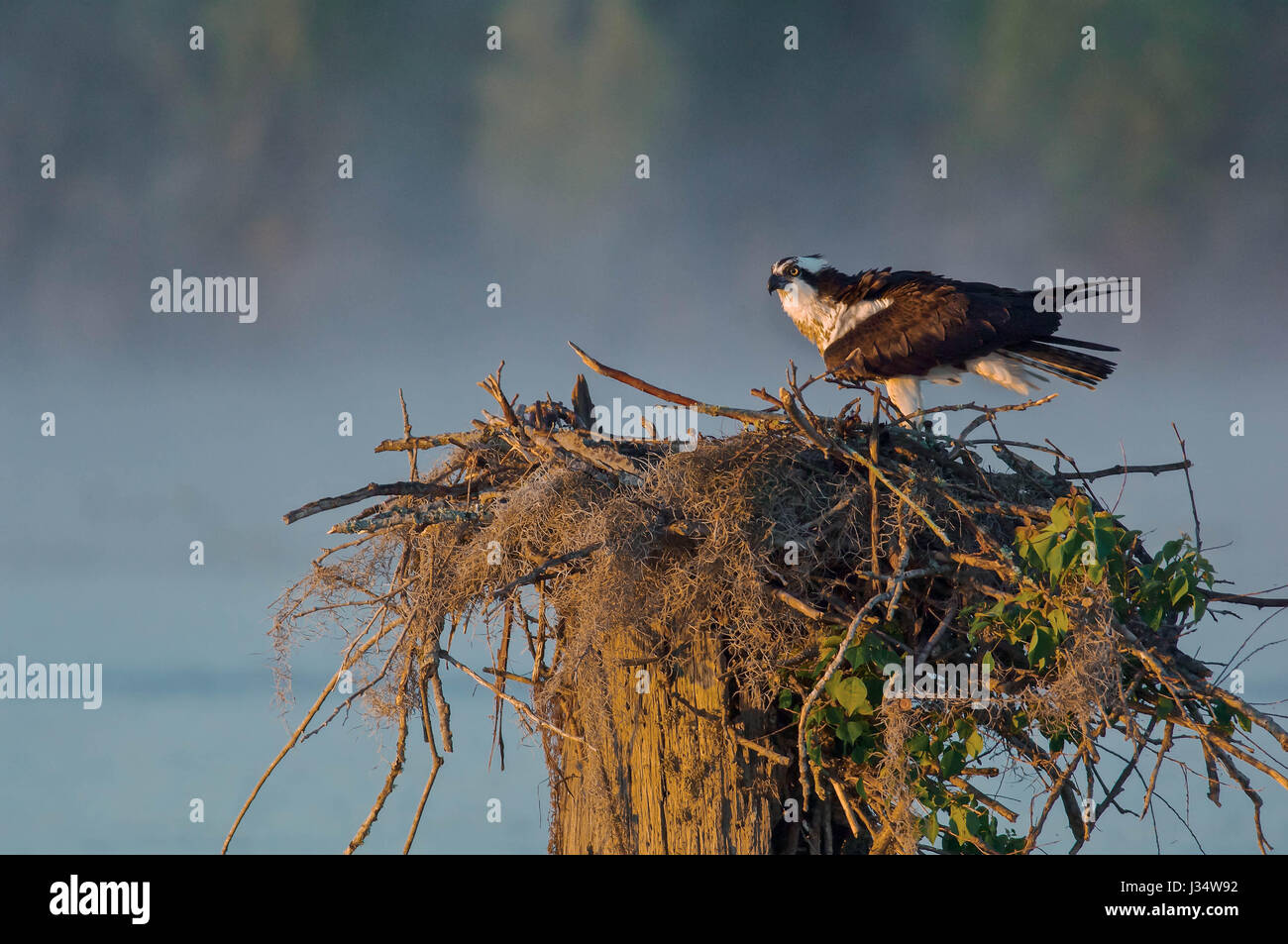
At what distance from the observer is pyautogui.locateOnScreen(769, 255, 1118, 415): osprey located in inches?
238

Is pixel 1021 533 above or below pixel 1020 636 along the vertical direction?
above

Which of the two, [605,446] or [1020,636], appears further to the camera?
[605,446]

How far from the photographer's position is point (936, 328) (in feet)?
20.0

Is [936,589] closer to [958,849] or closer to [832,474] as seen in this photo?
[832,474]

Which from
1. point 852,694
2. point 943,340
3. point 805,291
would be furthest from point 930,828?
point 805,291

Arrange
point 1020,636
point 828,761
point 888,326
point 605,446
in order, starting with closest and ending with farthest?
point 1020,636 → point 828,761 → point 605,446 → point 888,326

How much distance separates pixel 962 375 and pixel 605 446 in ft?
10.5

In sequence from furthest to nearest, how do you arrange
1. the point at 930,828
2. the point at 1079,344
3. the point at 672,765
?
the point at 1079,344 → the point at 672,765 → the point at 930,828

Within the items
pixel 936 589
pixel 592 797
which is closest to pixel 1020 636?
pixel 936 589

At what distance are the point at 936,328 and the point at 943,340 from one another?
3.4 inches

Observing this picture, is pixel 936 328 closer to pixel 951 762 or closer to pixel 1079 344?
pixel 1079 344

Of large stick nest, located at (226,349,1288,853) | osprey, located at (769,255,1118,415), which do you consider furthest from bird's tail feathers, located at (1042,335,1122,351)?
large stick nest, located at (226,349,1288,853)

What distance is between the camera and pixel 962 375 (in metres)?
6.41

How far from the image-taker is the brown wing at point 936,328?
6051 millimetres
